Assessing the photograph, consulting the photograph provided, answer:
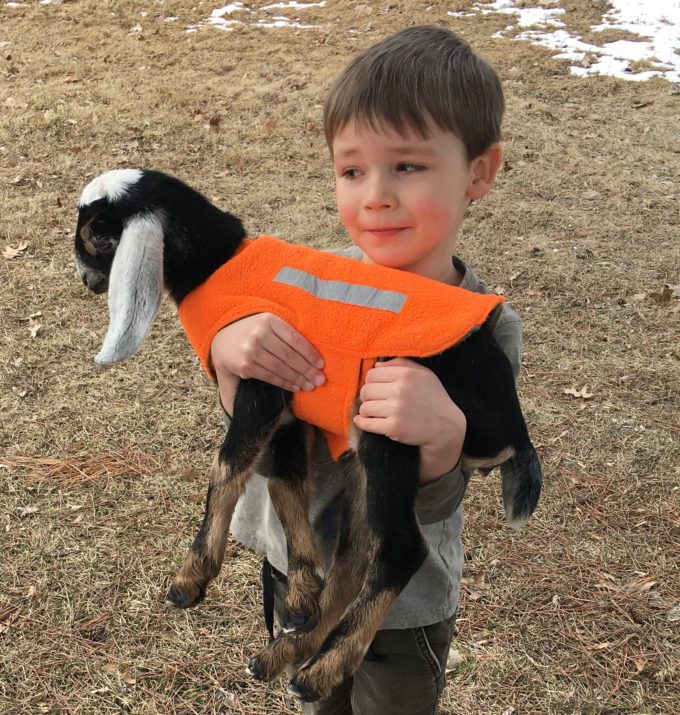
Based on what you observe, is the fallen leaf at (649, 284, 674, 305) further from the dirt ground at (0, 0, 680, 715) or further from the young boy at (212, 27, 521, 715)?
the young boy at (212, 27, 521, 715)

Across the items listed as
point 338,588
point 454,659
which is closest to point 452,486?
point 338,588

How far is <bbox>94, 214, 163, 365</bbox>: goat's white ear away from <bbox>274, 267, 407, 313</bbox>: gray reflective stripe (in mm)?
311

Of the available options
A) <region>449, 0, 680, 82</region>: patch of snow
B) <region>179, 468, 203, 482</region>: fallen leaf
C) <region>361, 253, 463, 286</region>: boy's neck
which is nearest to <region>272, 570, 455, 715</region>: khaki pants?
<region>361, 253, 463, 286</region>: boy's neck

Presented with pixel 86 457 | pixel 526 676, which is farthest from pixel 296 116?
pixel 526 676

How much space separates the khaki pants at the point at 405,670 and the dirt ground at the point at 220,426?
110cm

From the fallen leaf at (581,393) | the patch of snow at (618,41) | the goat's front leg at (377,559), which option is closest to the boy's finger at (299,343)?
the goat's front leg at (377,559)

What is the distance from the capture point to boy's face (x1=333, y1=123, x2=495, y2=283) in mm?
1770

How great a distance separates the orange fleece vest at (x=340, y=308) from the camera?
5.41ft

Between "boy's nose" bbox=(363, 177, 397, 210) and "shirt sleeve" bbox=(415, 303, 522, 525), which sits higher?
"boy's nose" bbox=(363, 177, 397, 210)

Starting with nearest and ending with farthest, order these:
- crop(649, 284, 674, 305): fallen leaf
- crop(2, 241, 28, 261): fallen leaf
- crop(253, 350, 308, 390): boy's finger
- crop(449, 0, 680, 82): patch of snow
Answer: crop(253, 350, 308, 390): boy's finger → crop(649, 284, 674, 305): fallen leaf → crop(2, 241, 28, 261): fallen leaf → crop(449, 0, 680, 82): patch of snow

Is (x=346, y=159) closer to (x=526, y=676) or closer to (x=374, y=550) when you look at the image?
(x=374, y=550)

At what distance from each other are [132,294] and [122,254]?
4.7 inches

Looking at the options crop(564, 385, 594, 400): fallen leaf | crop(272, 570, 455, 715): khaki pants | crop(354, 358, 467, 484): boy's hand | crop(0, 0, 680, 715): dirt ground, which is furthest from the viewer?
crop(564, 385, 594, 400): fallen leaf

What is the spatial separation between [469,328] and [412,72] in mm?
691
